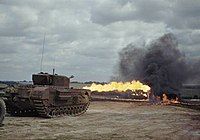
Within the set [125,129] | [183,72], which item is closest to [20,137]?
[125,129]

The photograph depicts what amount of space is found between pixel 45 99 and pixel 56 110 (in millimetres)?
1567

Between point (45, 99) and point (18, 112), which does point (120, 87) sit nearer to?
point (18, 112)

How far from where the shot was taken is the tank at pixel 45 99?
22.9m

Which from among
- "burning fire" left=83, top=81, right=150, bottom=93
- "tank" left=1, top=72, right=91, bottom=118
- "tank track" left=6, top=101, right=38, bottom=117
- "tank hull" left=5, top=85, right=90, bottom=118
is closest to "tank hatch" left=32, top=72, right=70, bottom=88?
"tank" left=1, top=72, right=91, bottom=118

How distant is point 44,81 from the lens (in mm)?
26547

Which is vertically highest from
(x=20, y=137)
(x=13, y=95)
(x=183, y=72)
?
(x=183, y=72)

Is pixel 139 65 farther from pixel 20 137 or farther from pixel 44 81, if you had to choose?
pixel 20 137

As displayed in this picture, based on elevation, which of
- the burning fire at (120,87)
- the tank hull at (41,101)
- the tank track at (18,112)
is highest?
the burning fire at (120,87)

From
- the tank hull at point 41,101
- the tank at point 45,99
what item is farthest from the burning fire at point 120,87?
the tank hull at point 41,101

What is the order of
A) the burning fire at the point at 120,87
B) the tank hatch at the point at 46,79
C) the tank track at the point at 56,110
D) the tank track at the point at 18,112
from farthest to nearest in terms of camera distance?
the burning fire at the point at 120,87 → the tank hatch at the point at 46,79 → the tank track at the point at 18,112 → the tank track at the point at 56,110

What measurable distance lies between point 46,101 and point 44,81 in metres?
3.62

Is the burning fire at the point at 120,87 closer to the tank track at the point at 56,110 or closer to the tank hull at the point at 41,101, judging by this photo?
the tank track at the point at 56,110

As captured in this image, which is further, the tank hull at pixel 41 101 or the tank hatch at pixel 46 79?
the tank hatch at pixel 46 79

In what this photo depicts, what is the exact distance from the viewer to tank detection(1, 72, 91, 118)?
22938mm
